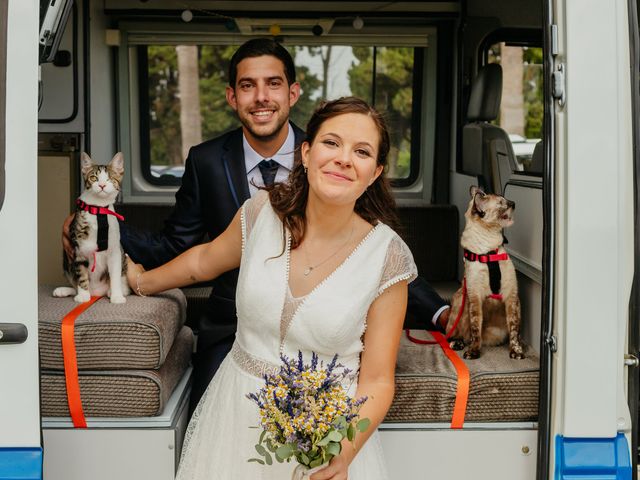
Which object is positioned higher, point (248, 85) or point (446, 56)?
point (446, 56)

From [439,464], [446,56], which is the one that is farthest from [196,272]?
[446,56]

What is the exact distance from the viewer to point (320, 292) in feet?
7.25

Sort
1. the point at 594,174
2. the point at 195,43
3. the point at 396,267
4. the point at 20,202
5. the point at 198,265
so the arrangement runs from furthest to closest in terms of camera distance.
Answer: the point at 195,43, the point at 198,265, the point at 396,267, the point at 594,174, the point at 20,202

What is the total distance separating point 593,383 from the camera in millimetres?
2080

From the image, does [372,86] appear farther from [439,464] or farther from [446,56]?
[439,464]

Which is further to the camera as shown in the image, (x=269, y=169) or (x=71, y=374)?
(x=269, y=169)

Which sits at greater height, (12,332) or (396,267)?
(396,267)

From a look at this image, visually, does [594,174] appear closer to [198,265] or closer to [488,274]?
[488,274]

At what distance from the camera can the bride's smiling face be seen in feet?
7.13

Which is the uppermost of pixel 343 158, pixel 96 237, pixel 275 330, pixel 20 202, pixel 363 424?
pixel 343 158

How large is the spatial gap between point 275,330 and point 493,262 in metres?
0.80

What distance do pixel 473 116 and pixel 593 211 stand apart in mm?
2079

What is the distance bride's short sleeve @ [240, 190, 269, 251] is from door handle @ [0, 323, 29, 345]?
0.68 metres

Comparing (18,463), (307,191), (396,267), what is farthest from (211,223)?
(18,463)
